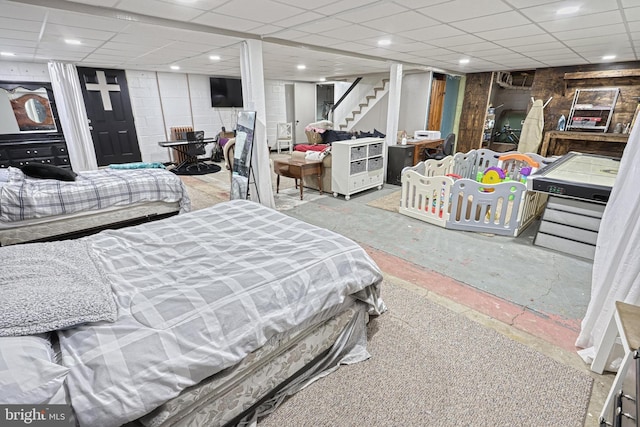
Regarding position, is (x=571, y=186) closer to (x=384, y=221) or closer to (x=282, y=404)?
(x=384, y=221)

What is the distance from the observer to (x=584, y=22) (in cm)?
293

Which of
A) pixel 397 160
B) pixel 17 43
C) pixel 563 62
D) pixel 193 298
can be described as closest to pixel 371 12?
pixel 193 298

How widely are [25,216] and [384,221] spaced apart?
3870 millimetres

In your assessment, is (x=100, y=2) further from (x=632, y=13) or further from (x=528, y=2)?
(x=632, y=13)

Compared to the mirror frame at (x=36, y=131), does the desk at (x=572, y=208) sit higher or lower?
lower

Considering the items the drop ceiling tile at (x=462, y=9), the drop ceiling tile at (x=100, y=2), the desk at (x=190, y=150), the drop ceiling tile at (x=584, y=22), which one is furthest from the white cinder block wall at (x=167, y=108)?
the drop ceiling tile at (x=584, y=22)

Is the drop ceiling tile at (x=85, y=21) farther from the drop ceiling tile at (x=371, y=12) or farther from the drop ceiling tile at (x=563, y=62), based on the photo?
the drop ceiling tile at (x=563, y=62)

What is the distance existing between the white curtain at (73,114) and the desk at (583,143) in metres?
9.50

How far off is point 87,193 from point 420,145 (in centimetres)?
537

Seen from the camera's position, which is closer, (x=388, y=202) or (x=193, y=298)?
(x=193, y=298)

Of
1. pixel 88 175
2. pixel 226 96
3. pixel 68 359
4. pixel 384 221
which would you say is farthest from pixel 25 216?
pixel 226 96

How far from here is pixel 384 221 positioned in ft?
12.8

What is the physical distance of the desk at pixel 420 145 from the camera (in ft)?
18.8

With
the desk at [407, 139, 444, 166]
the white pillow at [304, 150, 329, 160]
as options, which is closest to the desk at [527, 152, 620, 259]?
the desk at [407, 139, 444, 166]
